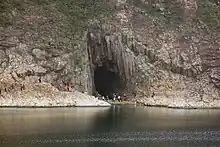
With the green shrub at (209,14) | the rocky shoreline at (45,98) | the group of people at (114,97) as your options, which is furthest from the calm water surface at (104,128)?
the green shrub at (209,14)

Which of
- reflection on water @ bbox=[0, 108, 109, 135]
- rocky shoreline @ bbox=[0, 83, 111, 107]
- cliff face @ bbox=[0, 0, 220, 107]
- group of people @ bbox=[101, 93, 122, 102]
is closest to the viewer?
reflection on water @ bbox=[0, 108, 109, 135]

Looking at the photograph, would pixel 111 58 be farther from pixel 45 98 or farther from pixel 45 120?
pixel 45 120

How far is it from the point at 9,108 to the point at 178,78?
2993cm

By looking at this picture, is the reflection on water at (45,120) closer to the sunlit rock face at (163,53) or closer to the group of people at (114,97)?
the group of people at (114,97)

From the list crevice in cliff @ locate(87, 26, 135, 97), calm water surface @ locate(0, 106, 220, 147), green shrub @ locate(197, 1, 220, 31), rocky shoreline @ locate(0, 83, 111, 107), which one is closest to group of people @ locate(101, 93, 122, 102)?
crevice in cliff @ locate(87, 26, 135, 97)

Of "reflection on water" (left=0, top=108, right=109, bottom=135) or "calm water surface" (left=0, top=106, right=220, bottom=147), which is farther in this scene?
"reflection on water" (left=0, top=108, right=109, bottom=135)

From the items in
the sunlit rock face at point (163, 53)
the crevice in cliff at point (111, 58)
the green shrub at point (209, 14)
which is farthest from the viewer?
the green shrub at point (209, 14)

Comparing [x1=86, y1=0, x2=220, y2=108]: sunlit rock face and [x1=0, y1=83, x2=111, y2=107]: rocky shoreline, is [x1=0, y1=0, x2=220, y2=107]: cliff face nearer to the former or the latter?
[x1=86, y1=0, x2=220, y2=108]: sunlit rock face

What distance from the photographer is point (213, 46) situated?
85750mm

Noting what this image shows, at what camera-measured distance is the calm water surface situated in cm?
4103

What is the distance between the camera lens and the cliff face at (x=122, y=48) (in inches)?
3073

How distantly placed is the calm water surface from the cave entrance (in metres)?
17.2

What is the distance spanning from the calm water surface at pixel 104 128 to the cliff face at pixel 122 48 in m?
11.8

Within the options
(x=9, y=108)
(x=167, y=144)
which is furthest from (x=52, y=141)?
(x=9, y=108)
